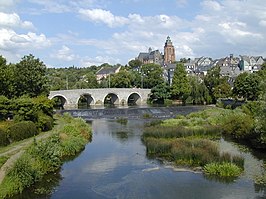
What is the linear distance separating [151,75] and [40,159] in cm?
8117

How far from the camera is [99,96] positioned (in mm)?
86062

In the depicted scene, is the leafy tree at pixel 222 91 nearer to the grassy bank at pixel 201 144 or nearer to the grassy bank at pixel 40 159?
the grassy bank at pixel 201 144

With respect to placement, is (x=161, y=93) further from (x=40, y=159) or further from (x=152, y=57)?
(x=152, y=57)

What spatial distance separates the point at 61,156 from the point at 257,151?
15256 mm

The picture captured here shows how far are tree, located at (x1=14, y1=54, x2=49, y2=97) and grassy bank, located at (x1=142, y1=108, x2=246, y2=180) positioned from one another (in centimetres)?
1565

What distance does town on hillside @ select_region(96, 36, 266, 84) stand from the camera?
122750mm

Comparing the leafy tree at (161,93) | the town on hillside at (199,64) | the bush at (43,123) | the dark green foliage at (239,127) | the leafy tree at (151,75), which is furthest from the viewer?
the town on hillside at (199,64)

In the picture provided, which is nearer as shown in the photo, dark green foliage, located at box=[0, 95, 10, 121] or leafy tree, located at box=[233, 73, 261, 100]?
dark green foliage, located at box=[0, 95, 10, 121]

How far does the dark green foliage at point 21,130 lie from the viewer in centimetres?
3025

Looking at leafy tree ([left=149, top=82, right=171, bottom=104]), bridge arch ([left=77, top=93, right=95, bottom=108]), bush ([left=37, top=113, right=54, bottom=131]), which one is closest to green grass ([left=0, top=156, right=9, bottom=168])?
bush ([left=37, top=113, right=54, bottom=131])

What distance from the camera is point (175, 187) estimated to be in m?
20.1

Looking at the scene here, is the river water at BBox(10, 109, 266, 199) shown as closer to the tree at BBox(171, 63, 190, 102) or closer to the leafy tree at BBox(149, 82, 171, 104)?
the tree at BBox(171, 63, 190, 102)

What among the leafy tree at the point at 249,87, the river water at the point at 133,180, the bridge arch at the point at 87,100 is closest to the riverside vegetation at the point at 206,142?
the river water at the point at 133,180

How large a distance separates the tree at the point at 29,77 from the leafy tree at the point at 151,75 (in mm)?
54798
